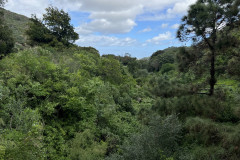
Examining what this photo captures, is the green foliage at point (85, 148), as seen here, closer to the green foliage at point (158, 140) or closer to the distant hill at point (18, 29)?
the green foliage at point (158, 140)

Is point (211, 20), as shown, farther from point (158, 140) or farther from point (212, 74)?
point (158, 140)

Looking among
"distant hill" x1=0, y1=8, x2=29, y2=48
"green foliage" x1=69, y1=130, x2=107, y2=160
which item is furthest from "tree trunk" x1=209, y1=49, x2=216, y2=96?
"distant hill" x1=0, y1=8, x2=29, y2=48

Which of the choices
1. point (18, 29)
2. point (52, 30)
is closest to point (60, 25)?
point (52, 30)

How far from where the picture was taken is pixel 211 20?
6941 mm

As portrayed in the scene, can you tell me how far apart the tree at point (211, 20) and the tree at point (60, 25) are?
18.2 meters

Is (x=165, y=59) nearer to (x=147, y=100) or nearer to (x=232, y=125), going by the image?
(x=147, y=100)

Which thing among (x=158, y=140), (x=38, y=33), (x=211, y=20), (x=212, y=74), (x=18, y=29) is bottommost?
(x=158, y=140)

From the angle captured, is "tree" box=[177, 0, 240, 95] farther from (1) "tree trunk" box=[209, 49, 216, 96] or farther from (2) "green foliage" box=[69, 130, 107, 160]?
(2) "green foliage" box=[69, 130, 107, 160]

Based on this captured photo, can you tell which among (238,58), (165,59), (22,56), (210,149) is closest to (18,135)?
(22,56)

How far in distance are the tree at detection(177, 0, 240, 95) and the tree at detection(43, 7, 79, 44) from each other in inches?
716

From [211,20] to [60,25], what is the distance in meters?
19.6

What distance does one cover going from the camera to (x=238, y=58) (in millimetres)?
6527

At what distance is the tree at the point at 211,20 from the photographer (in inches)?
266

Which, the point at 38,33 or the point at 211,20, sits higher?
the point at 38,33
